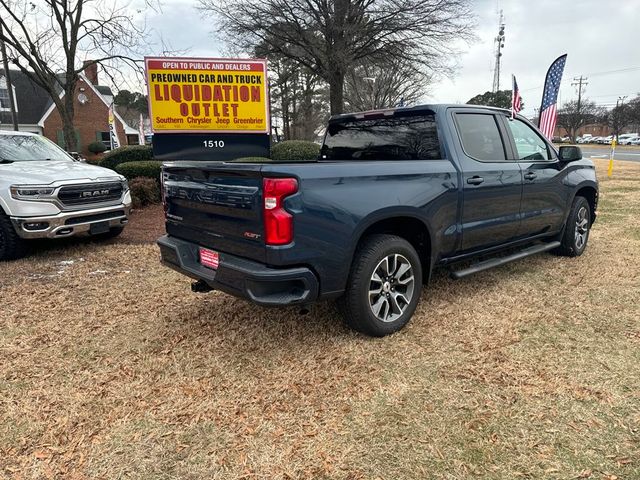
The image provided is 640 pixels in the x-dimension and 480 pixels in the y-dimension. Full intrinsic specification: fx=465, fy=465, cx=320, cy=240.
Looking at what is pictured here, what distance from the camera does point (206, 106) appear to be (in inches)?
405

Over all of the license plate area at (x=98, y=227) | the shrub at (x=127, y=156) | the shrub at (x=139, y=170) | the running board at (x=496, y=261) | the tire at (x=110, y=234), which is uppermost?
the shrub at (x=127, y=156)

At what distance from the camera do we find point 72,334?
393 centimetres

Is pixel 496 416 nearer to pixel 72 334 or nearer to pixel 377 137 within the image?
pixel 377 137

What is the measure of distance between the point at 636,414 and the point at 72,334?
412cm

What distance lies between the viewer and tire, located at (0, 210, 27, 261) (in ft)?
19.3

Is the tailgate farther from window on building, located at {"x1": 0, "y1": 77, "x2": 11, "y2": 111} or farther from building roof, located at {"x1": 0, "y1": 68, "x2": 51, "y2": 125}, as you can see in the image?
window on building, located at {"x1": 0, "y1": 77, "x2": 11, "y2": 111}

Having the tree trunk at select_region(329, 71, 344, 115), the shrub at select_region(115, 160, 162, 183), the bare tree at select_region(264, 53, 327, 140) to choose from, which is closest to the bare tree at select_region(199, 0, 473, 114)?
the tree trunk at select_region(329, 71, 344, 115)

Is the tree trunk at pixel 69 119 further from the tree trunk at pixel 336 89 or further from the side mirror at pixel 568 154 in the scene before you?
the side mirror at pixel 568 154

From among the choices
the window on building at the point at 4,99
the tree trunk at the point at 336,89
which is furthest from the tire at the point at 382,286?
the window on building at the point at 4,99

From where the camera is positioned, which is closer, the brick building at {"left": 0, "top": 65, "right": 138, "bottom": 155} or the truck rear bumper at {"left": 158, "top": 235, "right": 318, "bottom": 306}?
the truck rear bumper at {"left": 158, "top": 235, "right": 318, "bottom": 306}

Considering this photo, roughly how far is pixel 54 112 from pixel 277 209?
125 feet

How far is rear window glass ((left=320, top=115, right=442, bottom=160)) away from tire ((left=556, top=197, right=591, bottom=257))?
2667mm

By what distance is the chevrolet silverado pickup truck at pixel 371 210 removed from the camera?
10.1 feet

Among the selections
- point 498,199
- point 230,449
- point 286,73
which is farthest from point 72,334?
point 286,73
